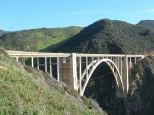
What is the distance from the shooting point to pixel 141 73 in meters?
94.4

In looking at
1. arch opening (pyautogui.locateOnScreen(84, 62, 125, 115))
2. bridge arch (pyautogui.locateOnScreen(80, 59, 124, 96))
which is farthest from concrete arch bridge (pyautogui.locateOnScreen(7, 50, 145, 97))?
arch opening (pyautogui.locateOnScreen(84, 62, 125, 115))

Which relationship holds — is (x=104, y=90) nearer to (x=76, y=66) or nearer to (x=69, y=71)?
(x=76, y=66)

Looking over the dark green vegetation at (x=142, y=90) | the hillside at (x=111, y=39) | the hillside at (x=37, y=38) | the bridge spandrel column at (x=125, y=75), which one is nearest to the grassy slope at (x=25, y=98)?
the bridge spandrel column at (x=125, y=75)

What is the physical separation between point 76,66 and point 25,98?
A: 29.8m

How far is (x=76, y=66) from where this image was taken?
54.1m

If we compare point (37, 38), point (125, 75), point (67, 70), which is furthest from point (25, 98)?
point (37, 38)

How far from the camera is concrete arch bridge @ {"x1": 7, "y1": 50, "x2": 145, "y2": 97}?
143 feet

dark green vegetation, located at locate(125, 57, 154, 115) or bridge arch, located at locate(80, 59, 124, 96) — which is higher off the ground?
bridge arch, located at locate(80, 59, 124, 96)

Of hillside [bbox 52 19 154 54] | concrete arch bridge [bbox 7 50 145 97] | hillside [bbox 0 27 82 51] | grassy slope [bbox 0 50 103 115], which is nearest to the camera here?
grassy slope [bbox 0 50 103 115]

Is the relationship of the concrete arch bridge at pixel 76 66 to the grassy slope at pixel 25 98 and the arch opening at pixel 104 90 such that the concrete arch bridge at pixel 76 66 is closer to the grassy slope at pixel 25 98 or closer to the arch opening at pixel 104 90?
the arch opening at pixel 104 90

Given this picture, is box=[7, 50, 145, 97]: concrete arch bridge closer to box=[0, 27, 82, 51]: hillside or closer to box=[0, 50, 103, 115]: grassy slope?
box=[0, 50, 103, 115]: grassy slope

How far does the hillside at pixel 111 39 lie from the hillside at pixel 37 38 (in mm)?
20962

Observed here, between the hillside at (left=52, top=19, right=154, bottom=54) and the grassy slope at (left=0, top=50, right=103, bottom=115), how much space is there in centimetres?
7876

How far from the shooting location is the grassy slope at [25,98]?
844 inches
